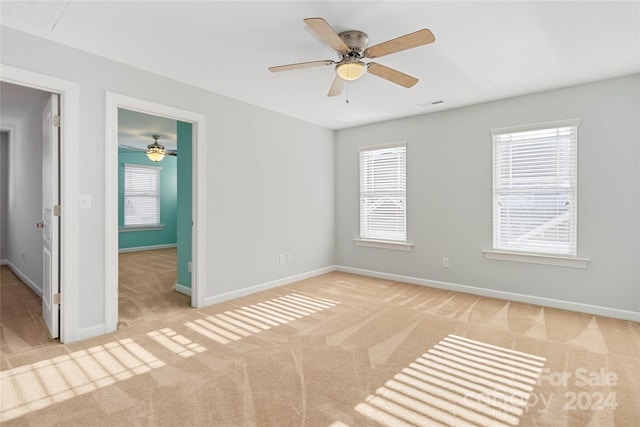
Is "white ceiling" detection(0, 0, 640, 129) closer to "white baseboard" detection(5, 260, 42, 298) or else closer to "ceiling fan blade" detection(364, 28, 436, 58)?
"ceiling fan blade" detection(364, 28, 436, 58)

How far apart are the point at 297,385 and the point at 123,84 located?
305 cm

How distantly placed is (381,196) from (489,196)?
1.58 meters

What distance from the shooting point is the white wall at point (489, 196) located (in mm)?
3332

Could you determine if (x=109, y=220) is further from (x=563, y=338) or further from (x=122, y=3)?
(x=563, y=338)

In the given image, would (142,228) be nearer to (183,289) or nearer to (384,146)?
(183,289)

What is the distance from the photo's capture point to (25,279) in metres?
4.70

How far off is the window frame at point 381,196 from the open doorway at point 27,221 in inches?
157

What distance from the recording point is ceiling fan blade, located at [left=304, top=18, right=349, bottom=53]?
194 centimetres

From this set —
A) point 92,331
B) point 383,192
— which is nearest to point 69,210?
point 92,331

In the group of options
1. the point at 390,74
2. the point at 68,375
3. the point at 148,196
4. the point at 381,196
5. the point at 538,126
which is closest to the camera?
the point at 68,375

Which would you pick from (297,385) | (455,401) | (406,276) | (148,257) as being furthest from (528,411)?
(148,257)

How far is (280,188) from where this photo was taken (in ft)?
15.5

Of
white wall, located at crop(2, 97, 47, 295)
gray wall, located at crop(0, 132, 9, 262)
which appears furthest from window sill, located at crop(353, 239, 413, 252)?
gray wall, located at crop(0, 132, 9, 262)

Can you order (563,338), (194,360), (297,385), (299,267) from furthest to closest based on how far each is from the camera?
(299,267), (563,338), (194,360), (297,385)
